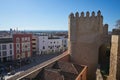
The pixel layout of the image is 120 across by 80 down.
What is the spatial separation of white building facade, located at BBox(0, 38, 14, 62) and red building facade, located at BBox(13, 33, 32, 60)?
118cm

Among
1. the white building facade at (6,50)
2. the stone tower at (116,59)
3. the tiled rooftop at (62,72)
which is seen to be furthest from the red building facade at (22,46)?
the stone tower at (116,59)

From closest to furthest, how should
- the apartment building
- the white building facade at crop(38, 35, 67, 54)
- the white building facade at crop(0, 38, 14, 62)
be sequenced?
the white building facade at crop(0, 38, 14, 62) < the apartment building < the white building facade at crop(38, 35, 67, 54)

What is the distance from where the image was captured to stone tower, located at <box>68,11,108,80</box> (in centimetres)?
1650

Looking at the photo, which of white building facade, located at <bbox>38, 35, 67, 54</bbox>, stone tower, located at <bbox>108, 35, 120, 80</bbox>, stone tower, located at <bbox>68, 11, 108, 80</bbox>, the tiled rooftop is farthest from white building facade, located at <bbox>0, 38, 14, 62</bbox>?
stone tower, located at <bbox>108, 35, 120, 80</bbox>

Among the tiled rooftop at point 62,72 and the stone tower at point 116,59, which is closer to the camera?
the stone tower at point 116,59

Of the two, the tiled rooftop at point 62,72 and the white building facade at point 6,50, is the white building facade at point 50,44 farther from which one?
the tiled rooftop at point 62,72

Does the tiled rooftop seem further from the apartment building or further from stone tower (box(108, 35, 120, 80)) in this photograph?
the apartment building

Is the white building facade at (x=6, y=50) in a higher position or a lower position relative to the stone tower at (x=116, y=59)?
lower

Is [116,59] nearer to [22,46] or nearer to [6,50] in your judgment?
[6,50]

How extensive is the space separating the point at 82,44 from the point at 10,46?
97.6ft

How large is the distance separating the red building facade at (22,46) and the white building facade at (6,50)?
1180mm

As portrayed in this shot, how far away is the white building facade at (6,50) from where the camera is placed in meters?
40.5

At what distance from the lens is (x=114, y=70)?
8.71m

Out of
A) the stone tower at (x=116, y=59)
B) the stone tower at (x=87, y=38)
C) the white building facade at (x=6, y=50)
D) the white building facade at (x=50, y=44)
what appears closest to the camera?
the stone tower at (x=116, y=59)
